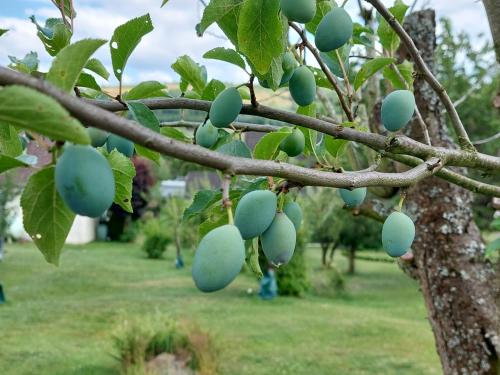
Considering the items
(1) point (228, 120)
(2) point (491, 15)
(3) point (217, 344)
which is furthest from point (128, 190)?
(3) point (217, 344)

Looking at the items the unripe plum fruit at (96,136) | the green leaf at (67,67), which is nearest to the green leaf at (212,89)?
the unripe plum fruit at (96,136)

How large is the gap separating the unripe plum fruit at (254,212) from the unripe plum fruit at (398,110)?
34 centimetres

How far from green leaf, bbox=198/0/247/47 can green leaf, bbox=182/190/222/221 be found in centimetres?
24

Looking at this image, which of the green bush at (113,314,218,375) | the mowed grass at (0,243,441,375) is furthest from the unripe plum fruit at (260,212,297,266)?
the mowed grass at (0,243,441,375)

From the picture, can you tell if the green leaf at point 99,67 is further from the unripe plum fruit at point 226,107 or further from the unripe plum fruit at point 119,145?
the unripe plum fruit at point 226,107

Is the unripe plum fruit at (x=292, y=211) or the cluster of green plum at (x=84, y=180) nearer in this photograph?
the cluster of green plum at (x=84, y=180)

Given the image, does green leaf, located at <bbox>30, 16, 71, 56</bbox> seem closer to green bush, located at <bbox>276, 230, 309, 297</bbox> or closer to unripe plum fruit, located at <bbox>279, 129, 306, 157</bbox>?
unripe plum fruit, located at <bbox>279, 129, 306, 157</bbox>

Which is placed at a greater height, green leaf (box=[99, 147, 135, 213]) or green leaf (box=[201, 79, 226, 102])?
green leaf (box=[201, 79, 226, 102])

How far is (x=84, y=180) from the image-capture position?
48 centimetres

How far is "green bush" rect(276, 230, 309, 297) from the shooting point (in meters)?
10.7

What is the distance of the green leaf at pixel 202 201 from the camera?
34.8 inches

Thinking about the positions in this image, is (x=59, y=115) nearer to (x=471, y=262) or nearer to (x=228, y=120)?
(x=228, y=120)

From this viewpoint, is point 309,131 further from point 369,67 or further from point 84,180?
point 84,180

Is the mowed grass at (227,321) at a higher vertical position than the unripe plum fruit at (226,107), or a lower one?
lower
